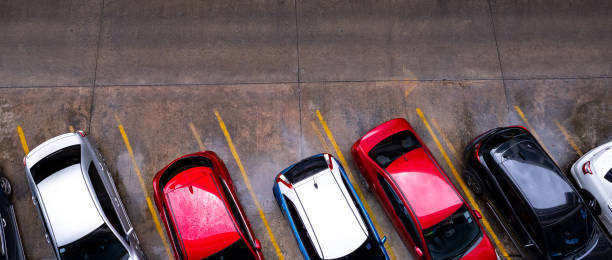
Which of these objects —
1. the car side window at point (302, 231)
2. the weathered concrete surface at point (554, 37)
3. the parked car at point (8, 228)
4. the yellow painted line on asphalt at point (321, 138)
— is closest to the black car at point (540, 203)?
the weathered concrete surface at point (554, 37)

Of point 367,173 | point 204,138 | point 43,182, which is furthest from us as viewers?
point 204,138

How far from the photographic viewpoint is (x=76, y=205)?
575 centimetres

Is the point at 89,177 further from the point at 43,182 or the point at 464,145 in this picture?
the point at 464,145

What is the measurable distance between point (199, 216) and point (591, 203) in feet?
26.3

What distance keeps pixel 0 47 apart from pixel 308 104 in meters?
7.76

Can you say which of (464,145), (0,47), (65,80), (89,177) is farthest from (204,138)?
(464,145)

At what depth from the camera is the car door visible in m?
6.14

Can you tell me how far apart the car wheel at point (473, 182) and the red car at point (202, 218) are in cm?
486

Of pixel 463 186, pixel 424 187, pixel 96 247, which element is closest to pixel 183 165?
pixel 96 247

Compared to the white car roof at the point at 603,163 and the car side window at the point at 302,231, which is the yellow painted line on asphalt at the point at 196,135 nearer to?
the car side window at the point at 302,231

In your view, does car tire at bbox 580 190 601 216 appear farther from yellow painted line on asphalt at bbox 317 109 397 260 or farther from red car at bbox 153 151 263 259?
red car at bbox 153 151 263 259

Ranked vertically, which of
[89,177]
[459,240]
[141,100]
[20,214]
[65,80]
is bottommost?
[459,240]

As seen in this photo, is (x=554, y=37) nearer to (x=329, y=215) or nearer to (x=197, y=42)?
(x=329, y=215)

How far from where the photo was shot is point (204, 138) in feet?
24.7
